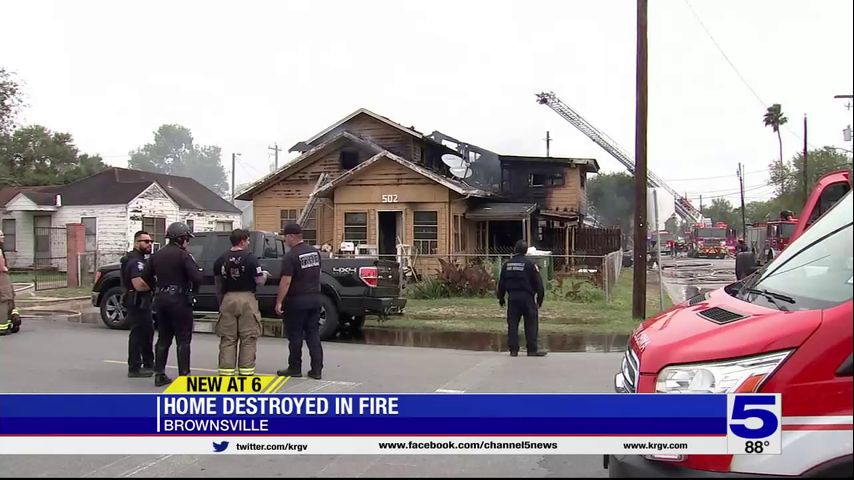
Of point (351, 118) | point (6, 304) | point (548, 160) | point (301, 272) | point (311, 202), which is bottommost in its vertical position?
point (6, 304)

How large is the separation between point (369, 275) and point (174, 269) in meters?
4.03

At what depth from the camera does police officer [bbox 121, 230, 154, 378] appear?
25.8ft

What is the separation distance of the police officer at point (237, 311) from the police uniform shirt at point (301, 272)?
470 millimetres

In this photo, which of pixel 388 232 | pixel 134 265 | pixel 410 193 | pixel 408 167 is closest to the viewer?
pixel 134 265

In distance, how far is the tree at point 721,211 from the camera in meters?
93.7

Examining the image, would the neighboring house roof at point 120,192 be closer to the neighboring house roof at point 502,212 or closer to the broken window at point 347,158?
the broken window at point 347,158

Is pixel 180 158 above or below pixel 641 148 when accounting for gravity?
above

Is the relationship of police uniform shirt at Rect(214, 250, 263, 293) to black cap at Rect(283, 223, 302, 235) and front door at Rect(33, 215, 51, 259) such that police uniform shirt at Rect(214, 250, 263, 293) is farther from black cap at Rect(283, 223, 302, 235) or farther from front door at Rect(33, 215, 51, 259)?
front door at Rect(33, 215, 51, 259)

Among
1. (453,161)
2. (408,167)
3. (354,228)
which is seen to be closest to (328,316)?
(408,167)

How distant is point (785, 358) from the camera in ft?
9.08

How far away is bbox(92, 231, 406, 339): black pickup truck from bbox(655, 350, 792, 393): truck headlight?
803 cm

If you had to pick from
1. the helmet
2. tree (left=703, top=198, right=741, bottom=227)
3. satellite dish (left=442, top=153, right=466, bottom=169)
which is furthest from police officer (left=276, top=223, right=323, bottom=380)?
tree (left=703, top=198, right=741, bottom=227)

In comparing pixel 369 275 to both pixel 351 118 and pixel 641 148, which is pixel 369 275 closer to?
pixel 641 148

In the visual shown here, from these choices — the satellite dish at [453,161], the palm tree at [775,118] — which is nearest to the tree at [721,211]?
the palm tree at [775,118]
